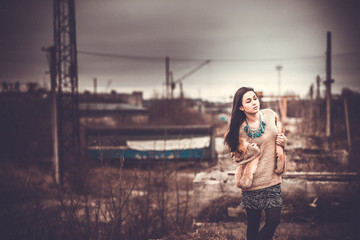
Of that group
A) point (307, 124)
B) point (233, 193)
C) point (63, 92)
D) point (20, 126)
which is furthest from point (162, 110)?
point (233, 193)

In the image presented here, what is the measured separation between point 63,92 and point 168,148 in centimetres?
594

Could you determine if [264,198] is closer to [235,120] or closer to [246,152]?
[246,152]

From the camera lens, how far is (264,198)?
287cm

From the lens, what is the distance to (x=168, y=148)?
15.5 meters

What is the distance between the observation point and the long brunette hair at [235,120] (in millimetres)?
2977

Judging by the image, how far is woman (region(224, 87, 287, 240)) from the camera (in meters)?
2.87

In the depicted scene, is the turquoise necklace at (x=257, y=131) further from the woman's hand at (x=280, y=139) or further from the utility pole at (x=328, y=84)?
the utility pole at (x=328, y=84)

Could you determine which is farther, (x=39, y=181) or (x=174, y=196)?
(x=39, y=181)

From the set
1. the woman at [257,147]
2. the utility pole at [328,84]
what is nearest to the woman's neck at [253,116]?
the woman at [257,147]

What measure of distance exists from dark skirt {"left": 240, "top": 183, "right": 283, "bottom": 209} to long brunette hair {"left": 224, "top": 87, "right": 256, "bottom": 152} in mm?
483

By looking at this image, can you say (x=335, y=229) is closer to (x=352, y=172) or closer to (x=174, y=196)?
(x=352, y=172)

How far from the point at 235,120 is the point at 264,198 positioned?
81 centimetres

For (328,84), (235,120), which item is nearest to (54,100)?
(235,120)

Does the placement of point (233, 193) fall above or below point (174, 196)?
above
